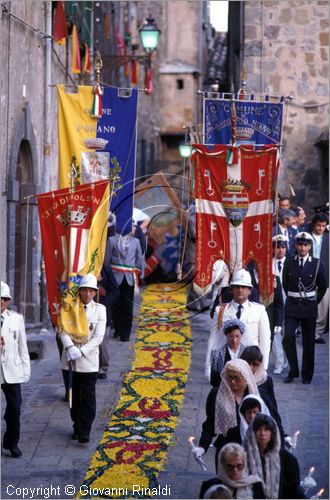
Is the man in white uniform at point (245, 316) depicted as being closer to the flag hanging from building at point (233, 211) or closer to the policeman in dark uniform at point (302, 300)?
the flag hanging from building at point (233, 211)

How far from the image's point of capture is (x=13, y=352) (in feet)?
33.2

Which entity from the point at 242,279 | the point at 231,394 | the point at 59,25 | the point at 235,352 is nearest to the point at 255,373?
the point at 231,394

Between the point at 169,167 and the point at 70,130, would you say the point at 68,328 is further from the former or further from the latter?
the point at 169,167

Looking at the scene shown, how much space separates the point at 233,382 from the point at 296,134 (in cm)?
1480

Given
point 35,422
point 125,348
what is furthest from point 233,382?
point 125,348

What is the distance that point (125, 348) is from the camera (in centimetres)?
1559

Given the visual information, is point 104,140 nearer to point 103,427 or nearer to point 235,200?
point 235,200

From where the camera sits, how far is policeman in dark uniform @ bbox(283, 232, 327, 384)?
13398 millimetres

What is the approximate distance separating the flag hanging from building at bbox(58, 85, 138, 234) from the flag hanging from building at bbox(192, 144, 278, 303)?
1.75m

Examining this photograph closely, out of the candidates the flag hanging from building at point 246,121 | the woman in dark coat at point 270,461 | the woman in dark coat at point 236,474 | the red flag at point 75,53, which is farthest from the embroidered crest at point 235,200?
the red flag at point 75,53

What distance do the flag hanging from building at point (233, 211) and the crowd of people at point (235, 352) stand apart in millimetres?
260

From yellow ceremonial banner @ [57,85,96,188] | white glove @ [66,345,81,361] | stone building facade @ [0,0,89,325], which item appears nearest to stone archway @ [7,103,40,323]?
stone building facade @ [0,0,89,325]

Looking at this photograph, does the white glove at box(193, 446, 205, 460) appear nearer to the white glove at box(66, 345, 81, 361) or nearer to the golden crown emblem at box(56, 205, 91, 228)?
the white glove at box(66, 345, 81, 361)

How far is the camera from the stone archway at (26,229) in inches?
647
